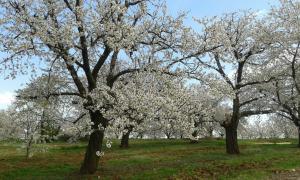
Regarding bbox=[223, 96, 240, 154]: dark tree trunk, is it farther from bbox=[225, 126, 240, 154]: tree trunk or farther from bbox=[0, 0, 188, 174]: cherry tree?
bbox=[0, 0, 188, 174]: cherry tree

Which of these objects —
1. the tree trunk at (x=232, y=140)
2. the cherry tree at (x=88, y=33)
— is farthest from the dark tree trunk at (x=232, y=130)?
the cherry tree at (x=88, y=33)

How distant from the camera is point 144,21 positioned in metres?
25.0

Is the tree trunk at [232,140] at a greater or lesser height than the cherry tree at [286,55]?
lesser

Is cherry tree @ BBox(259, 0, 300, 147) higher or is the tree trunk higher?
cherry tree @ BBox(259, 0, 300, 147)

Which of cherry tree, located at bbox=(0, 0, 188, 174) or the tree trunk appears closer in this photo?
cherry tree, located at bbox=(0, 0, 188, 174)

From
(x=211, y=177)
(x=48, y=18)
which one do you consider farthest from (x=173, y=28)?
(x=211, y=177)

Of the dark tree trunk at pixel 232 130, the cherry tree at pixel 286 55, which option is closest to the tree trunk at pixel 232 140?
the dark tree trunk at pixel 232 130

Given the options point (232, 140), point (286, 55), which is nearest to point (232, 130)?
point (232, 140)

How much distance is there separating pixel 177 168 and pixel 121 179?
5.36 m

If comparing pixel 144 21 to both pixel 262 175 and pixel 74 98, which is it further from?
pixel 262 175

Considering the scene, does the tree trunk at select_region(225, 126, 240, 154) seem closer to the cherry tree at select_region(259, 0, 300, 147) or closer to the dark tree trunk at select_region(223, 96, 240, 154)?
the dark tree trunk at select_region(223, 96, 240, 154)

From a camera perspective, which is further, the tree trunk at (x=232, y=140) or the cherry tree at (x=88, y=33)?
the tree trunk at (x=232, y=140)

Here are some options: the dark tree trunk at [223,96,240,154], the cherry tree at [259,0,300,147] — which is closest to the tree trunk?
the dark tree trunk at [223,96,240,154]

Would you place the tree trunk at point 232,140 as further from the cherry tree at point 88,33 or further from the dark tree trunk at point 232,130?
the cherry tree at point 88,33
